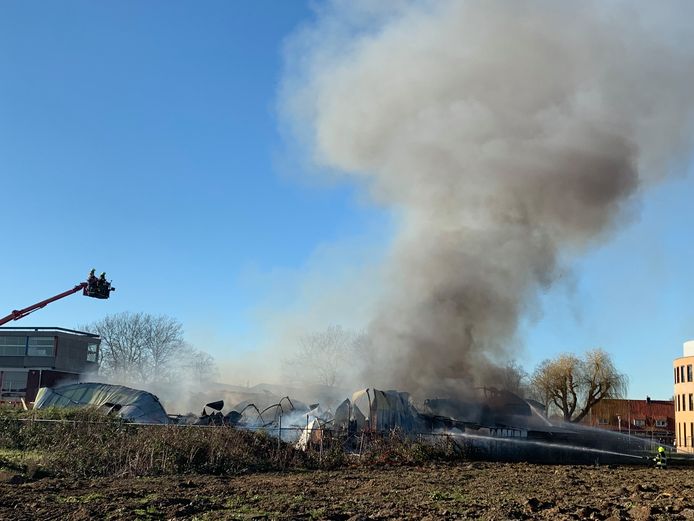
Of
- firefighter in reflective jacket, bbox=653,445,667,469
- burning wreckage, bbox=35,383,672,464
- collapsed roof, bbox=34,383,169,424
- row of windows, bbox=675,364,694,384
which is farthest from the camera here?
row of windows, bbox=675,364,694,384

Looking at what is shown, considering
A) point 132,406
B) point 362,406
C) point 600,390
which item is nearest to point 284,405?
point 362,406

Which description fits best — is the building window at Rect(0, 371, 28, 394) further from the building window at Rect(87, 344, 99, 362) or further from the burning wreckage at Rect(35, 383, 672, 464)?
the burning wreckage at Rect(35, 383, 672, 464)

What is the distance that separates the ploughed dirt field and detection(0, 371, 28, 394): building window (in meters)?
39.2

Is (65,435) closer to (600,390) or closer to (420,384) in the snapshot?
(420,384)

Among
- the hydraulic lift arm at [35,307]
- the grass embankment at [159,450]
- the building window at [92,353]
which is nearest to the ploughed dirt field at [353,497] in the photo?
the grass embankment at [159,450]

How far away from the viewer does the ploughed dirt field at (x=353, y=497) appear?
37.0ft

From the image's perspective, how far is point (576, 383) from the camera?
60406mm

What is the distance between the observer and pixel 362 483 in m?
16.3

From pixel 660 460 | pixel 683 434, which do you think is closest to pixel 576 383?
pixel 683 434

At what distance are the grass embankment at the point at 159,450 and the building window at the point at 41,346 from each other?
29962mm

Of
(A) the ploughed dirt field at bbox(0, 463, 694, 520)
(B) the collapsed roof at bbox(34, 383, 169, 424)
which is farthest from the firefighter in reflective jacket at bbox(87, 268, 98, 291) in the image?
(A) the ploughed dirt field at bbox(0, 463, 694, 520)

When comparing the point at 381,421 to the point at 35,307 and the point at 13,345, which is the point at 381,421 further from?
the point at 13,345

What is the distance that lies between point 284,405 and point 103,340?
42940 millimetres

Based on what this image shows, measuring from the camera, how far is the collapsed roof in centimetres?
2784
